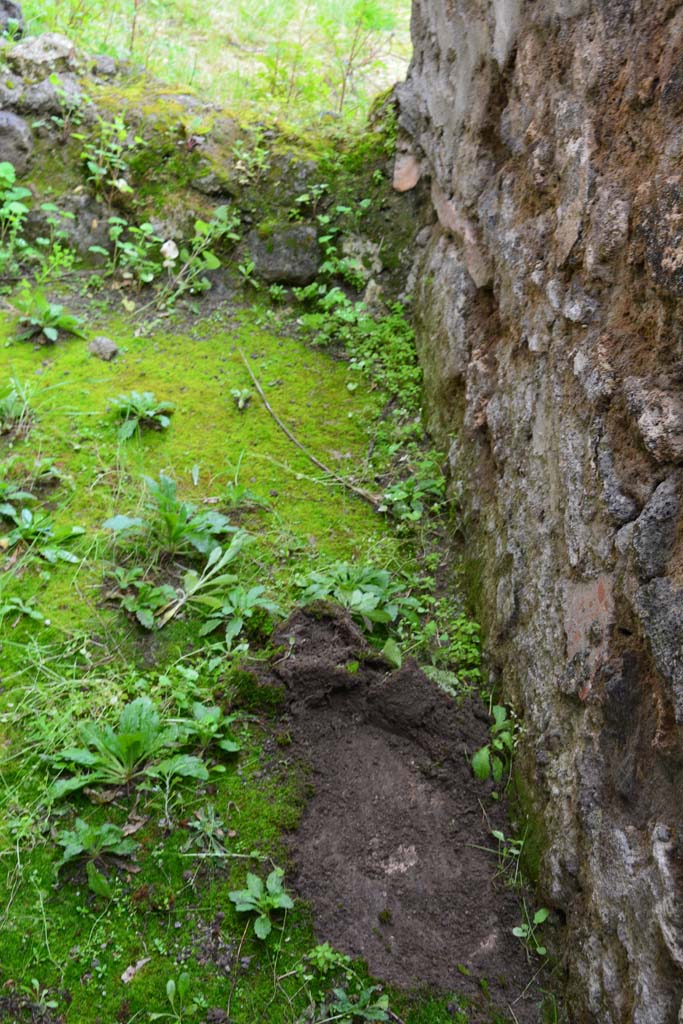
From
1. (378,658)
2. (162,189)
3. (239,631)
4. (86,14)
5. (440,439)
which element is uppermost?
(86,14)

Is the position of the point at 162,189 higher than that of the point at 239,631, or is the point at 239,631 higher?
the point at 162,189

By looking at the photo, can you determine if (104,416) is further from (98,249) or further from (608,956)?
(608,956)

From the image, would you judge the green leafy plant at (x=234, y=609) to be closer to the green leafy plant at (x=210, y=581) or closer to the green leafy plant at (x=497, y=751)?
the green leafy plant at (x=210, y=581)

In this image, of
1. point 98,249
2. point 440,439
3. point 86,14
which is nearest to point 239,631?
point 440,439

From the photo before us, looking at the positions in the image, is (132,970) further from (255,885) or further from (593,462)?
(593,462)

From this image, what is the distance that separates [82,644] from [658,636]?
2.10m

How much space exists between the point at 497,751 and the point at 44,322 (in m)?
3.52

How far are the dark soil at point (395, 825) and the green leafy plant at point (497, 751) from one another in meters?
0.04

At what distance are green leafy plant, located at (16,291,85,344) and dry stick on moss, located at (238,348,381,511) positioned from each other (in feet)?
3.53

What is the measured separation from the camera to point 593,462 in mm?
2111

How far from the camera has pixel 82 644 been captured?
2959 mm

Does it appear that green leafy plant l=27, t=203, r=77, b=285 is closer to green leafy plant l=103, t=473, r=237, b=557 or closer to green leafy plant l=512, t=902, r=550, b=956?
green leafy plant l=103, t=473, r=237, b=557

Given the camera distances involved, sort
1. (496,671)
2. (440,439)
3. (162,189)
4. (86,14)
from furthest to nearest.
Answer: (86,14) < (162,189) < (440,439) < (496,671)

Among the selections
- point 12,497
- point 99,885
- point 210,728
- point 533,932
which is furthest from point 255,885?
point 12,497
